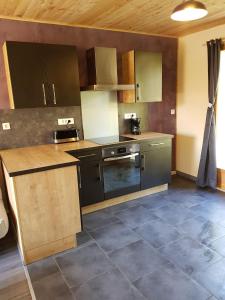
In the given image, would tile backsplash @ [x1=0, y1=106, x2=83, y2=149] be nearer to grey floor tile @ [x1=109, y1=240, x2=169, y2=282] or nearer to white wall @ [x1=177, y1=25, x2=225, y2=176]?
grey floor tile @ [x1=109, y1=240, x2=169, y2=282]

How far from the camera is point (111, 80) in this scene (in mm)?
3021

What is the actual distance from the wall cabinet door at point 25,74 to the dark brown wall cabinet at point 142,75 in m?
1.24

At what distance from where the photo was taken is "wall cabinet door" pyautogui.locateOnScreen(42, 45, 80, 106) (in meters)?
2.61

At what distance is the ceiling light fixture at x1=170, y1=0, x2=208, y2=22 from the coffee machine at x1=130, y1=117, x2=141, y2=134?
187 centimetres

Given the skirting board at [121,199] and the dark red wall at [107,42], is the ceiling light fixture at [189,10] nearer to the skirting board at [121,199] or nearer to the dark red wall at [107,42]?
the dark red wall at [107,42]

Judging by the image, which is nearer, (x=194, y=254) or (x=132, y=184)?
(x=194, y=254)

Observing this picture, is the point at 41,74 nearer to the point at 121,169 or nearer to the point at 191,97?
the point at 121,169

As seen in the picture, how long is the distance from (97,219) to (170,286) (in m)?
1.25

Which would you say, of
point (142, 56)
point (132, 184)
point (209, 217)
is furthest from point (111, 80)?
point (209, 217)

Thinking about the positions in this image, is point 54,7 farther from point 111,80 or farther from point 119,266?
point 119,266

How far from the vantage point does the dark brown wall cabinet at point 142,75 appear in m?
3.16

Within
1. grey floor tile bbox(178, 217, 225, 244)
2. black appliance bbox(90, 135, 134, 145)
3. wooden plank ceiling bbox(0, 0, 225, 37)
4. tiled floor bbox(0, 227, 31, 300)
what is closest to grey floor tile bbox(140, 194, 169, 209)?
grey floor tile bbox(178, 217, 225, 244)

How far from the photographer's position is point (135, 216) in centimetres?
287

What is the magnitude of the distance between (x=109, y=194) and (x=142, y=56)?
6.33 feet
